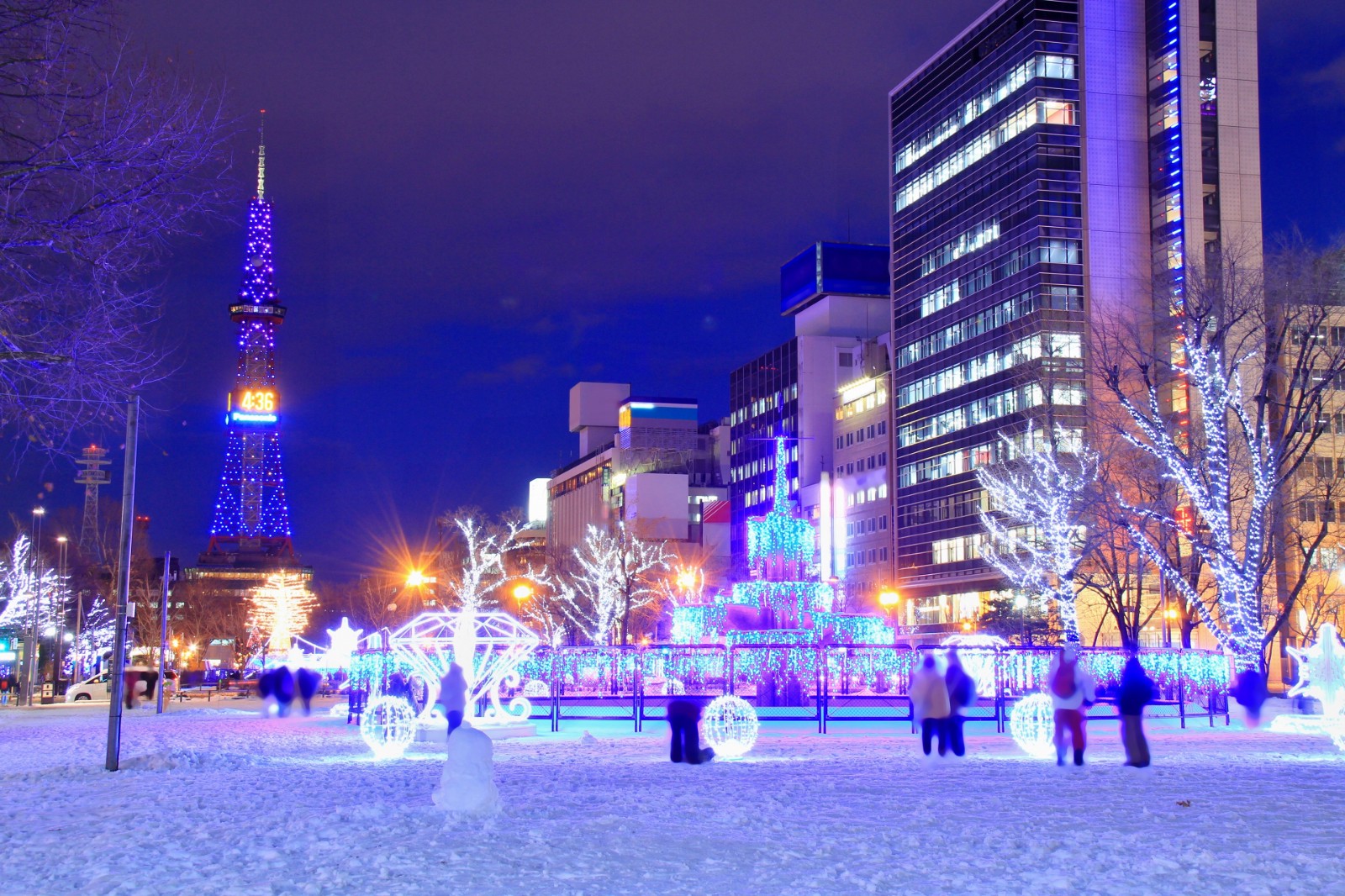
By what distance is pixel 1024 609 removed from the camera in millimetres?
80562

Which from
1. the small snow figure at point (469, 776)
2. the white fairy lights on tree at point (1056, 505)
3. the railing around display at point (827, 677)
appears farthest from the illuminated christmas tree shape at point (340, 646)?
the small snow figure at point (469, 776)

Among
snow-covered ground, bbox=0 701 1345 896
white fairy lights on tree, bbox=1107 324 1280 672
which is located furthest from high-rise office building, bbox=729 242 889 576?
snow-covered ground, bbox=0 701 1345 896

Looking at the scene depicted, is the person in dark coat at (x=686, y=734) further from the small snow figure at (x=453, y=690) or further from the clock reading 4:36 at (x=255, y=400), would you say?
the clock reading 4:36 at (x=255, y=400)

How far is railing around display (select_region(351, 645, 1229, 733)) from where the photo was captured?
111 feet

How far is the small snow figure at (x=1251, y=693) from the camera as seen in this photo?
3228 centimetres

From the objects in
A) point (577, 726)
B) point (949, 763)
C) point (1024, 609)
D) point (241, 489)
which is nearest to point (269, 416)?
point (241, 489)

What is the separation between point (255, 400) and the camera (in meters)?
194

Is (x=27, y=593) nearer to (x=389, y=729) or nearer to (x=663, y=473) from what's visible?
(x=389, y=729)

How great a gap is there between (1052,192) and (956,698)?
76.7 meters

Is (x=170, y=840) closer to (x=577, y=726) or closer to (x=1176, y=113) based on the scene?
(x=577, y=726)

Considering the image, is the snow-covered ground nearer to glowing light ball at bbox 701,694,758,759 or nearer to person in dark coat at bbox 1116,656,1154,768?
glowing light ball at bbox 701,694,758,759

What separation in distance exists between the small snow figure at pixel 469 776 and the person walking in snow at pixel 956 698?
10.2 m

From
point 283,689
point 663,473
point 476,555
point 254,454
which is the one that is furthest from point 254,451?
point 283,689

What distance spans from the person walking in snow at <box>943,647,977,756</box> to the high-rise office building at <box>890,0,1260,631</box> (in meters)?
59.6
